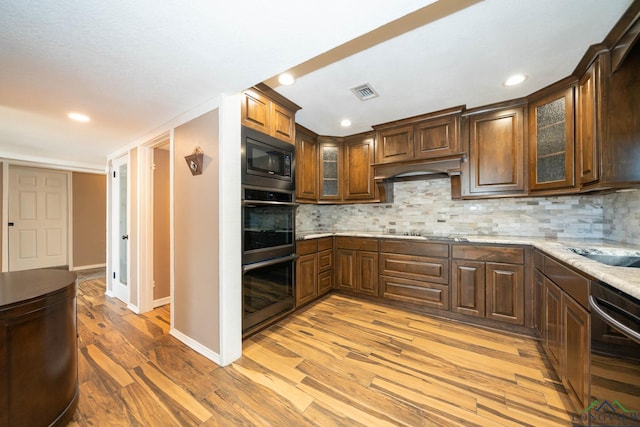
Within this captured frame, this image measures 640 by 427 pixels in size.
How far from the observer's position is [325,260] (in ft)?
10.6

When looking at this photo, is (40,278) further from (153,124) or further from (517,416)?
(517,416)

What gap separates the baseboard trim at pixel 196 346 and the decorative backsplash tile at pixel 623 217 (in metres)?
3.52

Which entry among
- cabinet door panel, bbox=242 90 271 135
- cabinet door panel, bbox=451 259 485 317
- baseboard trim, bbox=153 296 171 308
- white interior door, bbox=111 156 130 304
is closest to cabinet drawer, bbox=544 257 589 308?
cabinet door panel, bbox=451 259 485 317

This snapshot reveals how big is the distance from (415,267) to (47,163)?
645cm

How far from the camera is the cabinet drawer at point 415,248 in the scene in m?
2.61

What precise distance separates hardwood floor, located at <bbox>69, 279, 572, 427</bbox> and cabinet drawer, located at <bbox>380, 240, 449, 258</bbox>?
2.53 ft

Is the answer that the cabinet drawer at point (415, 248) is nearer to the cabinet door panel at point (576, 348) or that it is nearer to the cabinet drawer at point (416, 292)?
the cabinet drawer at point (416, 292)

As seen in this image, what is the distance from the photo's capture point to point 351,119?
290cm

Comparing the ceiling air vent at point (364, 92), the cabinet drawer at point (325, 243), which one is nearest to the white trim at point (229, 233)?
the ceiling air vent at point (364, 92)

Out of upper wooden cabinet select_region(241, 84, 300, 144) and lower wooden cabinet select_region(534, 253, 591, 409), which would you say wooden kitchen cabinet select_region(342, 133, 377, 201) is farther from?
lower wooden cabinet select_region(534, 253, 591, 409)

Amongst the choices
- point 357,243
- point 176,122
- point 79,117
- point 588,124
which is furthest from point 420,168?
point 79,117

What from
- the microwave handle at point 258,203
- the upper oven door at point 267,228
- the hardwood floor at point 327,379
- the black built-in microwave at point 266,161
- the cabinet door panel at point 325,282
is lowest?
the hardwood floor at point 327,379

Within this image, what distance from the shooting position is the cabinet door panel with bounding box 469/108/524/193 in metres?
2.45

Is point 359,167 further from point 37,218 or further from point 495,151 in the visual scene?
point 37,218
